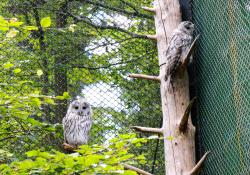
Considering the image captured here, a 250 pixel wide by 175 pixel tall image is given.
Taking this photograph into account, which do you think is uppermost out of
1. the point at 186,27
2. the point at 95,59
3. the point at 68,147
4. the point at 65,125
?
the point at 186,27

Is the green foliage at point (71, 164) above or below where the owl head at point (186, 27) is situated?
below

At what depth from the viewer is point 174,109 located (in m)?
2.63

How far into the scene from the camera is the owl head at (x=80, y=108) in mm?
3816

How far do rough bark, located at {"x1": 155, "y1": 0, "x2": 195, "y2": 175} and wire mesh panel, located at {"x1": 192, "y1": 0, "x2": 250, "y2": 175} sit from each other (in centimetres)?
11

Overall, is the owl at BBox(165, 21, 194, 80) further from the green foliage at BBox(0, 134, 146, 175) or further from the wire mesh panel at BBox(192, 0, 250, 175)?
the green foliage at BBox(0, 134, 146, 175)

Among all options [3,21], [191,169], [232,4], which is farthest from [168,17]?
[3,21]

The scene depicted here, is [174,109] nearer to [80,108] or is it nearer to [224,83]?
[224,83]

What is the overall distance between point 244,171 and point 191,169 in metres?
0.36

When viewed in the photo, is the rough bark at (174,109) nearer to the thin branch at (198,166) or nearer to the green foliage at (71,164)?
the thin branch at (198,166)

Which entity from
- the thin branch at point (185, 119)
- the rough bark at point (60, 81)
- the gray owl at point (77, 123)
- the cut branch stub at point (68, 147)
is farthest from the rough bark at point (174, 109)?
the rough bark at point (60, 81)

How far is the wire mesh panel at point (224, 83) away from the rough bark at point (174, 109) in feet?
0.35

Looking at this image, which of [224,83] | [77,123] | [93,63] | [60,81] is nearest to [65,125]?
[77,123]

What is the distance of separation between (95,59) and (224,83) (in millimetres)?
1921

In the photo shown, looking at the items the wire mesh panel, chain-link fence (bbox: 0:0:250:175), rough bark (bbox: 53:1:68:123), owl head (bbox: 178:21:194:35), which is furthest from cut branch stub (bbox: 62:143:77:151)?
owl head (bbox: 178:21:194:35)
